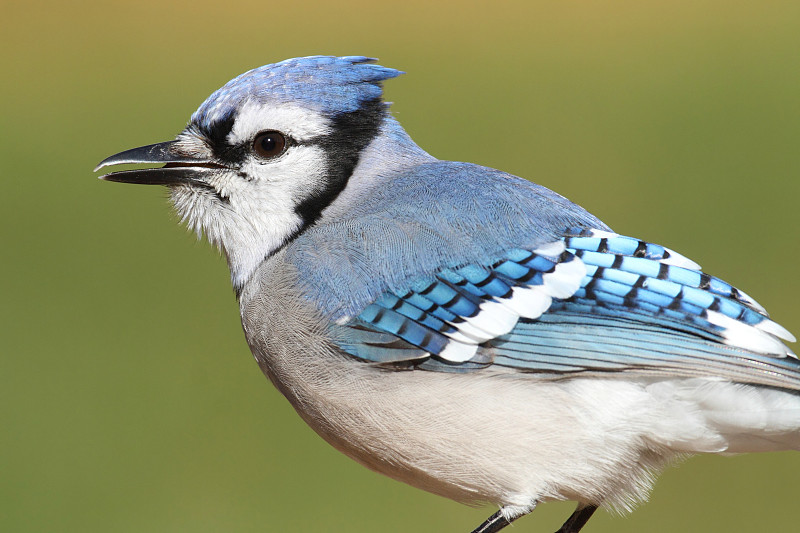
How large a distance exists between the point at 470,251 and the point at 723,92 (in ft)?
13.7

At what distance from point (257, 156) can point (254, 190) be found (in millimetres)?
74

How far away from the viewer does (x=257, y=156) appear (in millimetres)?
2176

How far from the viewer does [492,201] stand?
2109 millimetres

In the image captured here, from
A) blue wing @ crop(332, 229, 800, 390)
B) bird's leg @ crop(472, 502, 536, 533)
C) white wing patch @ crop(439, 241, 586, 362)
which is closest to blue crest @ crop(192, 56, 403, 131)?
blue wing @ crop(332, 229, 800, 390)

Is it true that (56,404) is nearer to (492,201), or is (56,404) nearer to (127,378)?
(127,378)

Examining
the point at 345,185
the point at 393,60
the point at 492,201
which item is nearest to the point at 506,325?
the point at 492,201

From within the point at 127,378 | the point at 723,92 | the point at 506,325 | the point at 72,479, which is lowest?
the point at 72,479

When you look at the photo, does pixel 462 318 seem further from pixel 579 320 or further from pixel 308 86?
pixel 308 86

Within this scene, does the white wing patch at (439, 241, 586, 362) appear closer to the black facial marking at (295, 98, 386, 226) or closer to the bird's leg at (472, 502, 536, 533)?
the bird's leg at (472, 502, 536, 533)

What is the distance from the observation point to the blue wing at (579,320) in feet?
5.93

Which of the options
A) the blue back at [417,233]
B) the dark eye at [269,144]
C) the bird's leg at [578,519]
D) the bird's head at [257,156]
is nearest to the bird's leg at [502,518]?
the bird's leg at [578,519]

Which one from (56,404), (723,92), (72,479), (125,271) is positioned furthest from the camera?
(723,92)

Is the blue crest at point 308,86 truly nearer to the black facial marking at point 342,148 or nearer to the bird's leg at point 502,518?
the black facial marking at point 342,148

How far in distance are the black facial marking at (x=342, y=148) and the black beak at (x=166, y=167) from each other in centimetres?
22
